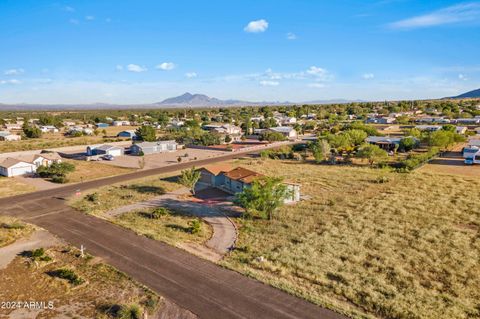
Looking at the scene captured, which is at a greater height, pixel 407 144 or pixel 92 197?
pixel 407 144

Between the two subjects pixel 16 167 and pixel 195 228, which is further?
pixel 16 167

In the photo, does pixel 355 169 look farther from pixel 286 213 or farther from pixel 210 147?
pixel 210 147

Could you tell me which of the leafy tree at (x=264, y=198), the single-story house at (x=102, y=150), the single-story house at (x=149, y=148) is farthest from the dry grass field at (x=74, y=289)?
the single-story house at (x=149, y=148)

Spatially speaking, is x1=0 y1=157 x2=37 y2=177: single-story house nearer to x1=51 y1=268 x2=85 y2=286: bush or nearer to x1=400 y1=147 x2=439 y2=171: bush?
x1=51 y1=268 x2=85 y2=286: bush

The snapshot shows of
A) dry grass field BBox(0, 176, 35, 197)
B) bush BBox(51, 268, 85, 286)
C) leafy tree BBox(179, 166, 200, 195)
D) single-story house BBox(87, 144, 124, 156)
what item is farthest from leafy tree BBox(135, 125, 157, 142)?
bush BBox(51, 268, 85, 286)

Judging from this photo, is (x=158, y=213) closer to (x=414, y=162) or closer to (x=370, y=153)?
(x=370, y=153)

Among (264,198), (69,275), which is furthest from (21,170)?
(264,198)
